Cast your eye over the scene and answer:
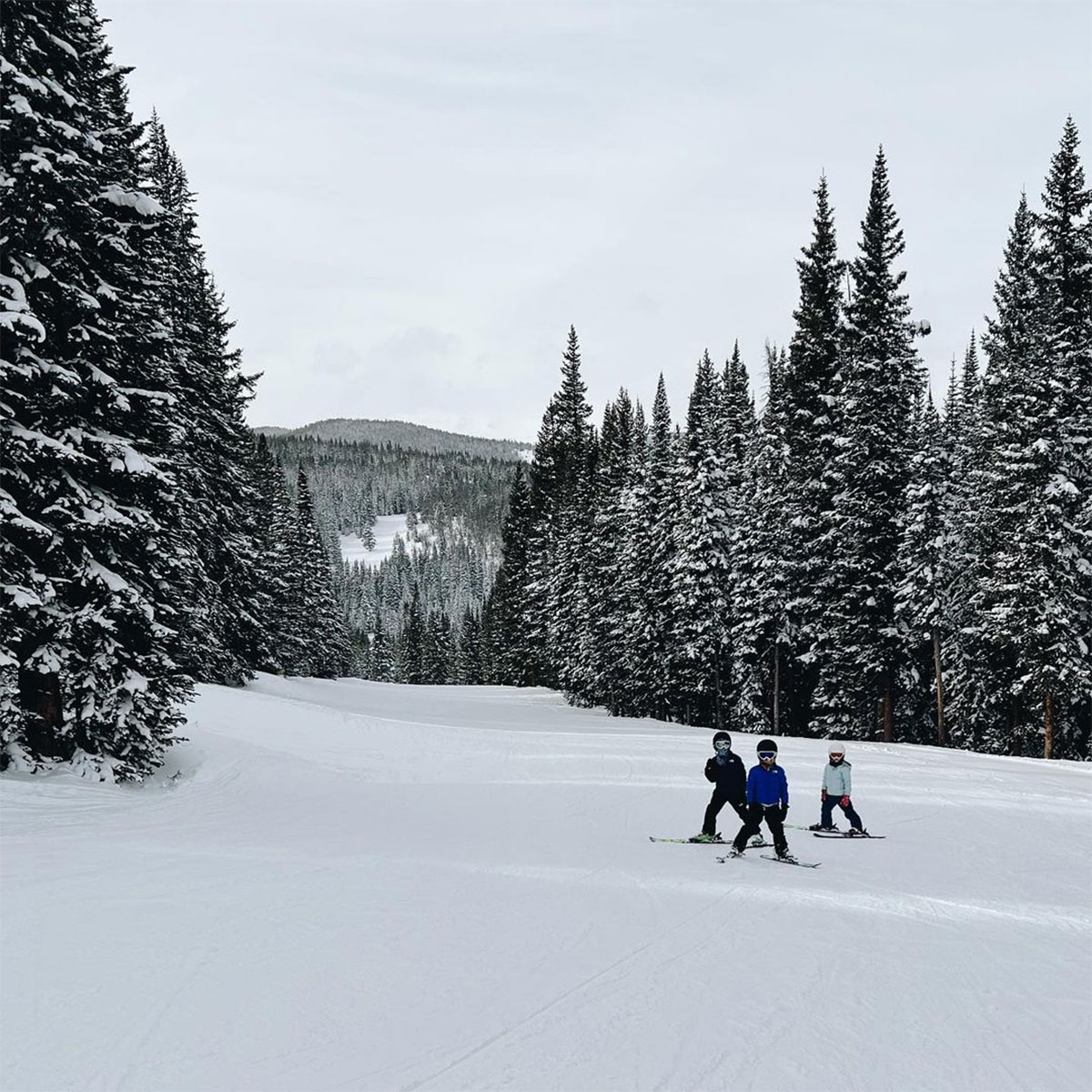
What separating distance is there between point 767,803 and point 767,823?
257mm

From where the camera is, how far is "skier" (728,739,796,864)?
11438 millimetres

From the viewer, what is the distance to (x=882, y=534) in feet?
106

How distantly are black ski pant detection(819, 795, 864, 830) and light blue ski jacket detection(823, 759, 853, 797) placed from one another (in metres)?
0.08

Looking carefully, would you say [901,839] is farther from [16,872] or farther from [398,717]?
[398,717]

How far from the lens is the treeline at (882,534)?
92.2 feet

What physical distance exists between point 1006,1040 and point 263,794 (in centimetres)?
1288

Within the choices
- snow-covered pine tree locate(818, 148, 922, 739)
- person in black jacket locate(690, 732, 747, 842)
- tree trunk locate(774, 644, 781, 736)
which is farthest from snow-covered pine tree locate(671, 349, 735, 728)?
person in black jacket locate(690, 732, 747, 842)

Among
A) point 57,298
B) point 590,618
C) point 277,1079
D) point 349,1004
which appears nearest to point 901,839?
point 349,1004

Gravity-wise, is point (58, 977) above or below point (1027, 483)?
below

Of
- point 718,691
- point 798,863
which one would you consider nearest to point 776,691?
point 718,691

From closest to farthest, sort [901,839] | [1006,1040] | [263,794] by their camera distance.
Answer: [1006,1040], [901,839], [263,794]

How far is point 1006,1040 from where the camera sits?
5656mm

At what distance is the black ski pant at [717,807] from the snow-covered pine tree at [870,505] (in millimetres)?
20831

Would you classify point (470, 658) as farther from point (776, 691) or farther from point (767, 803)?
point (767, 803)
